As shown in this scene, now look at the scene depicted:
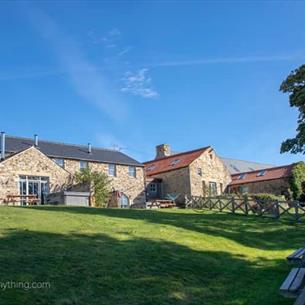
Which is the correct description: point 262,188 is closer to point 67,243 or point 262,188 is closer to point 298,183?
point 298,183

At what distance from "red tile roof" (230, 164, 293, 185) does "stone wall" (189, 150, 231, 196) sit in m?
2.73

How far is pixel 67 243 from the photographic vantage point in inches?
496

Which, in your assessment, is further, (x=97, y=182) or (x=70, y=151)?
(x=70, y=151)

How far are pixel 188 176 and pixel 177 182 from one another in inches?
71.8

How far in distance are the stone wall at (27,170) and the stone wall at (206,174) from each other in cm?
1464

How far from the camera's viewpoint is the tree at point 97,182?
38.5 m

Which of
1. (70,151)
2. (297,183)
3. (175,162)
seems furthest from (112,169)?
(297,183)

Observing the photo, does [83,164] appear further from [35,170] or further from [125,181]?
[35,170]

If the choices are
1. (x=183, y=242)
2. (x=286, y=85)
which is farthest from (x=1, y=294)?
(x=286, y=85)

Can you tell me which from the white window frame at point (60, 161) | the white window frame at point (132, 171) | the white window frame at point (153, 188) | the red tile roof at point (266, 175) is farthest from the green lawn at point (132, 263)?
the red tile roof at point (266, 175)

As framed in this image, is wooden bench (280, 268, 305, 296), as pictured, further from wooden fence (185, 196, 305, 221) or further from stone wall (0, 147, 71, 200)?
stone wall (0, 147, 71, 200)

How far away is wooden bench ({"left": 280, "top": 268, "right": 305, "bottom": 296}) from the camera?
766 centimetres

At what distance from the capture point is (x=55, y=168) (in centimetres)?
3800

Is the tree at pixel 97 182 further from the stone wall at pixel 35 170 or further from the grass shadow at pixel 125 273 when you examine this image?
the grass shadow at pixel 125 273
